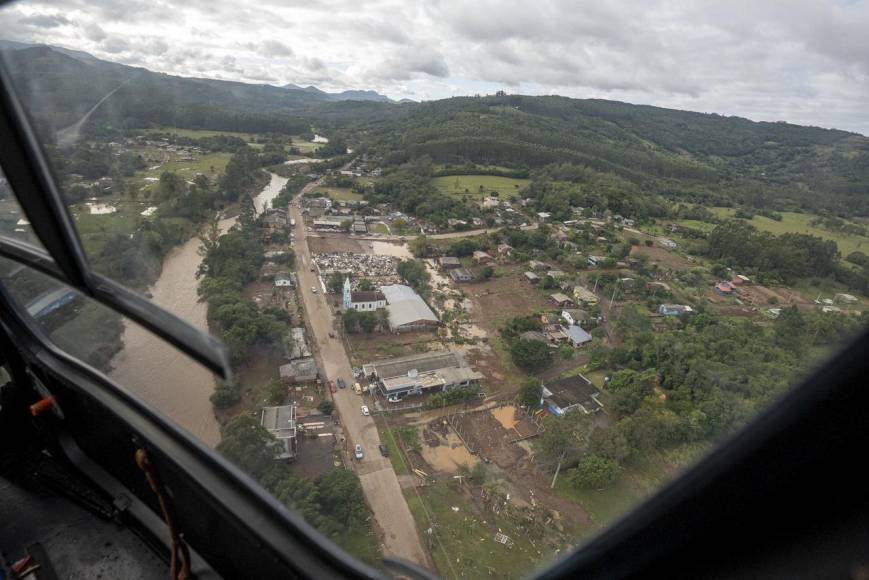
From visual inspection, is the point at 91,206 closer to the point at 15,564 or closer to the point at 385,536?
the point at 15,564

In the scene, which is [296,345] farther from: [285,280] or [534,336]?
[534,336]

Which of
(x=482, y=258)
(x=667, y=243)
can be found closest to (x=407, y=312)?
(x=482, y=258)

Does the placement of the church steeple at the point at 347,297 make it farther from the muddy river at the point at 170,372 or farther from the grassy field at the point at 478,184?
the grassy field at the point at 478,184

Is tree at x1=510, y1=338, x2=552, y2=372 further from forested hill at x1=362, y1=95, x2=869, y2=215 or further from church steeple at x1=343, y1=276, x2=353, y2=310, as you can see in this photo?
church steeple at x1=343, y1=276, x2=353, y2=310

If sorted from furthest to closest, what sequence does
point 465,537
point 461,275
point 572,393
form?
point 461,275 < point 572,393 < point 465,537

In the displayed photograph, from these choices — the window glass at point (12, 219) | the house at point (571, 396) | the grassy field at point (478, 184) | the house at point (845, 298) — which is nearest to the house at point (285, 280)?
the house at point (571, 396)

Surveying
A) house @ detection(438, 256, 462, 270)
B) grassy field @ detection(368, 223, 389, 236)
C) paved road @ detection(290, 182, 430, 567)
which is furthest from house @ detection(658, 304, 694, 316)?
grassy field @ detection(368, 223, 389, 236)

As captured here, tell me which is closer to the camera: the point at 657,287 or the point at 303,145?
the point at 657,287
